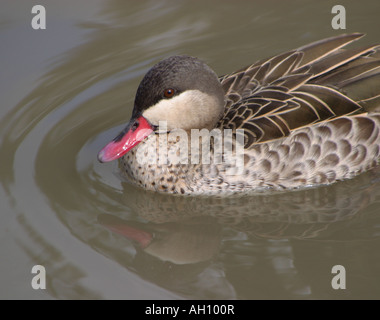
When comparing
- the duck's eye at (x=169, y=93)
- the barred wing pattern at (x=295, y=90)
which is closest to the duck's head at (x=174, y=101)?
the duck's eye at (x=169, y=93)

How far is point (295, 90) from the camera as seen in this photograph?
5504 millimetres

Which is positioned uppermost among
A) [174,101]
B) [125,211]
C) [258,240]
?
[174,101]

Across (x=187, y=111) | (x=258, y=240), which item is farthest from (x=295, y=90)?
(x=258, y=240)

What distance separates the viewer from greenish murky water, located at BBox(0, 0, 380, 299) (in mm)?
4828

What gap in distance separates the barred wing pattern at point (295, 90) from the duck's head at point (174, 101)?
0.67 ft

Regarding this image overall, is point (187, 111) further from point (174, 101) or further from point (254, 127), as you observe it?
point (254, 127)

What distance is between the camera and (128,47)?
7.82 meters

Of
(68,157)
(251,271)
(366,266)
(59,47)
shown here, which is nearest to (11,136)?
(68,157)

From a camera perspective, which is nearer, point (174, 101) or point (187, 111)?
Answer: point (174, 101)

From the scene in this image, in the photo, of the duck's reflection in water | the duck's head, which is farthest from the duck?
the duck's reflection in water

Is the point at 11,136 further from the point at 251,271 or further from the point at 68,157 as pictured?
the point at 251,271

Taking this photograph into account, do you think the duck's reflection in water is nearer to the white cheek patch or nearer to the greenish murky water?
the greenish murky water

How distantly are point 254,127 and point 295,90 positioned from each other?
0.50 m
